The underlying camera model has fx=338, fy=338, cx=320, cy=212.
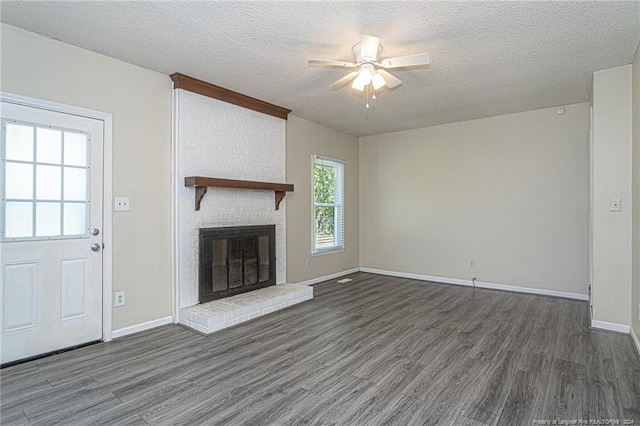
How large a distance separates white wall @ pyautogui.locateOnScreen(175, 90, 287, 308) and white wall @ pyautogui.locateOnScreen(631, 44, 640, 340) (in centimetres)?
390

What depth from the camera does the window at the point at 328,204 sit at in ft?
18.9

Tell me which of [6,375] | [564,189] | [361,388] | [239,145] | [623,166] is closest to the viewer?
[361,388]

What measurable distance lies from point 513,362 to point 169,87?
4.20m

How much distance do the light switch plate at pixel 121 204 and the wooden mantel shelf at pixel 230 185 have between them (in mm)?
619

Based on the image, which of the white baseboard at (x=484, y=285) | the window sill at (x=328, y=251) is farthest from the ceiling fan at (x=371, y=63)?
the white baseboard at (x=484, y=285)

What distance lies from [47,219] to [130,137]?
3.40 ft

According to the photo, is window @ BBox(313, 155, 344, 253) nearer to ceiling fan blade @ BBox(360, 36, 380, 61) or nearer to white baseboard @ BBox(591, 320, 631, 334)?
ceiling fan blade @ BBox(360, 36, 380, 61)

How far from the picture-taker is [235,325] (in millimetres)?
3584

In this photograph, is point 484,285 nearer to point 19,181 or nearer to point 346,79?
point 346,79

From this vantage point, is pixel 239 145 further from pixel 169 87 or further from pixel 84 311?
pixel 84 311

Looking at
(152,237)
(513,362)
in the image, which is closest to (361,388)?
(513,362)

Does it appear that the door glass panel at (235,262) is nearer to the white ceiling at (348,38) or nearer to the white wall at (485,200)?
the white ceiling at (348,38)

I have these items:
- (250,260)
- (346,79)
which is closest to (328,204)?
(250,260)

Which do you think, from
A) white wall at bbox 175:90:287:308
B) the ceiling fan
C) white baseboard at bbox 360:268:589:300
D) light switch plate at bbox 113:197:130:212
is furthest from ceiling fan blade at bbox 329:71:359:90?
white baseboard at bbox 360:268:589:300
